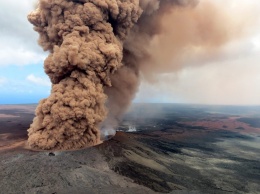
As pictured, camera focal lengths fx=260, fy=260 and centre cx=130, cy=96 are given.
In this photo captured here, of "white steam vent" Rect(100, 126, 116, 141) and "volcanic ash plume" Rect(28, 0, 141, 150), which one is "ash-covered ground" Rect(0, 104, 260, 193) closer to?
"white steam vent" Rect(100, 126, 116, 141)

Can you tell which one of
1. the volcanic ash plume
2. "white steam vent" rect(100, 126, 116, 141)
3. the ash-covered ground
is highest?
the volcanic ash plume

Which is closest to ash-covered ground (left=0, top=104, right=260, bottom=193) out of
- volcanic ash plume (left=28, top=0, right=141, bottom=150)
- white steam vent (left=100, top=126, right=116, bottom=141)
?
white steam vent (left=100, top=126, right=116, bottom=141)

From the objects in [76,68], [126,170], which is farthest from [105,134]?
[126,170]

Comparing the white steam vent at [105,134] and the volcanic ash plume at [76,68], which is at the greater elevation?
the volcanic ash plume at [76,68]

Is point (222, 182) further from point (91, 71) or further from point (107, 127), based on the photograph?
point (107, 127)

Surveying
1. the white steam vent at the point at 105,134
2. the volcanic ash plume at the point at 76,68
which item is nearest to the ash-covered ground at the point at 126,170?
the white steam vent at the point at 105,134

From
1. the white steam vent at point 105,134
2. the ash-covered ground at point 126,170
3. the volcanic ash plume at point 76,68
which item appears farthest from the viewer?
the white steam vent at point 105,134

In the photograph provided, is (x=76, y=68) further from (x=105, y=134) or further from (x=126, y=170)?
(x=126, y=170)

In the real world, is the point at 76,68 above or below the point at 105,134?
above

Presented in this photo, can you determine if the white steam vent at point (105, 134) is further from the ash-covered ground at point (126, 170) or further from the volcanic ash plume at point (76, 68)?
the volcanic ash plume at point (76, 68)
